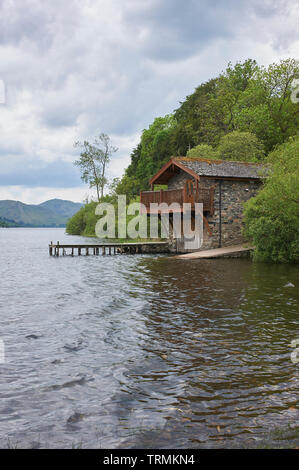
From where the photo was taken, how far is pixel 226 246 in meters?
28.1

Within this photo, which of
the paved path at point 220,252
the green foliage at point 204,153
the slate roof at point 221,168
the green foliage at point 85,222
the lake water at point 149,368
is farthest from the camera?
the green foliage at point 85,222

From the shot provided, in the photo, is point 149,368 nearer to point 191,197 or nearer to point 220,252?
point 220,252

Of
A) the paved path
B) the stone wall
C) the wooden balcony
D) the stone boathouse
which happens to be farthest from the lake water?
the stone wall

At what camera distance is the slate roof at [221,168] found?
26656 mm

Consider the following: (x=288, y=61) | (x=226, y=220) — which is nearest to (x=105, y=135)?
(x=288, y=61)

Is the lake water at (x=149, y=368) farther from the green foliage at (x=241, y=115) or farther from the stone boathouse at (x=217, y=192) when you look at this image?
the green foliage at (x=241, y=115)

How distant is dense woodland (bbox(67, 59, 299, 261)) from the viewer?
20.5 meters

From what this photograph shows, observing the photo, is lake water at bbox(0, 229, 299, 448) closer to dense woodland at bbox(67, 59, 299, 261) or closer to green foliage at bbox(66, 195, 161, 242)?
dense woodland at bbox(67, 59, 299, 261)

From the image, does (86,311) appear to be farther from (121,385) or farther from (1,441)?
(1,441)

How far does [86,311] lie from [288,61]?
134ft

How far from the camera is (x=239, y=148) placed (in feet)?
122

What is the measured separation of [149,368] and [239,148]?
109ft

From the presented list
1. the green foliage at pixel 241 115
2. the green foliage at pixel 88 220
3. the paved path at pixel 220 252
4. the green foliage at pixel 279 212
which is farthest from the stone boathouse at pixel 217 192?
the green foliage at pixel 88 220

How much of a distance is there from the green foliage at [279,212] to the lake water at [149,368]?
6.94 metres
